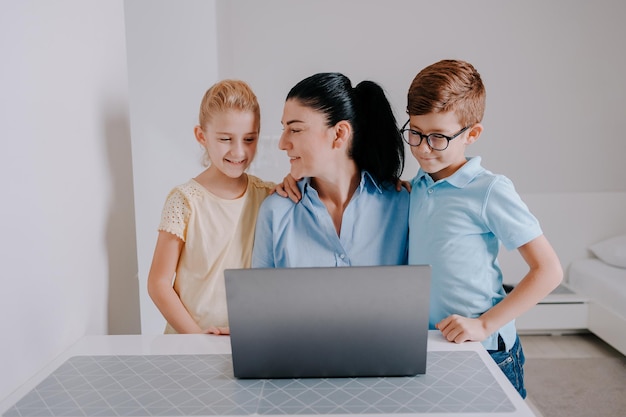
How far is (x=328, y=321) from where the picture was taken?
1178mm

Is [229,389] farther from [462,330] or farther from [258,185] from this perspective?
[258,185]

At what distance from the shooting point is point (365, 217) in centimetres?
178

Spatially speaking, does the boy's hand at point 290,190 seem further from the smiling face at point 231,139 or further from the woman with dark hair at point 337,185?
the smiling face at point 231,139

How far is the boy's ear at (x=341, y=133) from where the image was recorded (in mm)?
1732

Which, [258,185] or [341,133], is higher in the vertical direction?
[341,133]

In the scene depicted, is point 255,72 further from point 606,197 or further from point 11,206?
point 11,206

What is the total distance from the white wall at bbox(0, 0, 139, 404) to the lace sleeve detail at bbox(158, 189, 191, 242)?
0.54 ft

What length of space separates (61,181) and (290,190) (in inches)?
24.2

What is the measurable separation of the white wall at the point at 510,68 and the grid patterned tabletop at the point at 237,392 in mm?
2962

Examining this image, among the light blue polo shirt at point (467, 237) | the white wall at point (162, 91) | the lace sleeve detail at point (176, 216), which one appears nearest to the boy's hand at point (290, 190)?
the lace sleeve detail at point (176, 216)

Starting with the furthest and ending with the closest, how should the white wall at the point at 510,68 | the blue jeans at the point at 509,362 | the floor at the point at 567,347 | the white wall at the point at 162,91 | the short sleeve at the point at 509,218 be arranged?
1. the white wall at the point at 510,68
2. the floor at the point at 567,347
3. the white wall at the point at 162,91
4. the blue jeans at the point at 509,362
5. the short sleeve at the point at 509,218

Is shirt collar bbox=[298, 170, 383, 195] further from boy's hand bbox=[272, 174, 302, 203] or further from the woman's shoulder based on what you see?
the woman's shoulder

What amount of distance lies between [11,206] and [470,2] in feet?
12.0

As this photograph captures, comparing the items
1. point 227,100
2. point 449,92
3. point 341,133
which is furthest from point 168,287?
point 449,92
